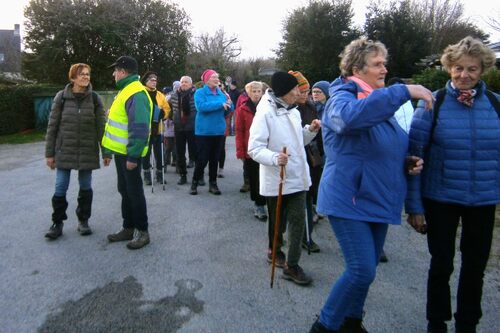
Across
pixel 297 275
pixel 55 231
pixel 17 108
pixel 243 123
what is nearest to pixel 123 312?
pixel 297 275

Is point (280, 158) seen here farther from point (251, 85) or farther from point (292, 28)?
point (292, 28)

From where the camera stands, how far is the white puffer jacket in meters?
3.90

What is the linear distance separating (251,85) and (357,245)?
12.8ft

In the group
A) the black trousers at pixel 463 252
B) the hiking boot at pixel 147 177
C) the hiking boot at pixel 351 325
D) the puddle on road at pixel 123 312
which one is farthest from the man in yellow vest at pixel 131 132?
the hiking boot at pixel 147 177

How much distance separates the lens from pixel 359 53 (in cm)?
269

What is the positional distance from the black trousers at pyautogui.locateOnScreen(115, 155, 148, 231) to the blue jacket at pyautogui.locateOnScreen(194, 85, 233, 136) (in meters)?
2.39

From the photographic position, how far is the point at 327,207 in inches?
106

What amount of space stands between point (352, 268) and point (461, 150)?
103 centimetres

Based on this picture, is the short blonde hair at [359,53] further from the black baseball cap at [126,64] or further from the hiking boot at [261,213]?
the hiking boot at [261,213]

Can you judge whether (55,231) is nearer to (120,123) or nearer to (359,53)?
(120,123)

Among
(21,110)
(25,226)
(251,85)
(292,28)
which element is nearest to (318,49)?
(292,28)

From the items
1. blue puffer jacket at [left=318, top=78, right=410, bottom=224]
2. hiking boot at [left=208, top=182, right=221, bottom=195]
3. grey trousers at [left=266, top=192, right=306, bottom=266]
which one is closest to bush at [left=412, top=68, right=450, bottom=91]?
hiking boot at [left=208, top=182, right=221, bottom=195]

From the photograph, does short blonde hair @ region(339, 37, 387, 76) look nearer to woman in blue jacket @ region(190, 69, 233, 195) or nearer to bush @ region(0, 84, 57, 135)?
woman in blue jacket @ region(190, 69, 233, 195)

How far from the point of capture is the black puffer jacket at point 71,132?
502cm
